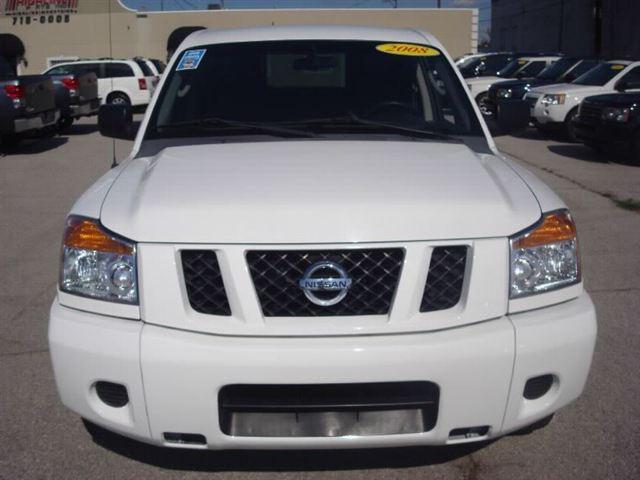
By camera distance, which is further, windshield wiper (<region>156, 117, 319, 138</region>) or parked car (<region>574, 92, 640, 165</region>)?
parked car (<region>574, 92, 640, 165</region>)

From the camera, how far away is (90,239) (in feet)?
9.63

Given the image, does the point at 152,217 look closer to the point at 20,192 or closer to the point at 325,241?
the point at 325,241

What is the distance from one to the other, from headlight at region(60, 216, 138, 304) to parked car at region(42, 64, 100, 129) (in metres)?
14.2

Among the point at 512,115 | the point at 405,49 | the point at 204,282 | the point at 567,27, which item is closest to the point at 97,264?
the point at 204,282

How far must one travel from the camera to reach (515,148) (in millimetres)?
15453

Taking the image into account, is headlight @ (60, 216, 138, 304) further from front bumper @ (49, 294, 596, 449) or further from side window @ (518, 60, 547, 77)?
side window @ (518, 60, 547, 77)

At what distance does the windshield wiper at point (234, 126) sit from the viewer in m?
3.90

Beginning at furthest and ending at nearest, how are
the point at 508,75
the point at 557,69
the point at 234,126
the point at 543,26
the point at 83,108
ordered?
the point at 543,26, the point at 508,75, the point at 557,69, the point at 83,108, the point at 234,126

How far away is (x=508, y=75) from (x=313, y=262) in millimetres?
20916

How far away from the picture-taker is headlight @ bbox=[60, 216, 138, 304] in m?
2.83

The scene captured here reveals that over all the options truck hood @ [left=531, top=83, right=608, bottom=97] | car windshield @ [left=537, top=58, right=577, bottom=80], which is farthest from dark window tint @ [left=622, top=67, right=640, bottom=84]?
car windshield @ [left=537, top=58, right=577, bottom=80]

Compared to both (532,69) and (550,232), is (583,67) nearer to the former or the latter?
(532,69)

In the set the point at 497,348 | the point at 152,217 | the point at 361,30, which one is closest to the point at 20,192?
the point at 361,30

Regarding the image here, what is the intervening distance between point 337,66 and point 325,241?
200 cm
